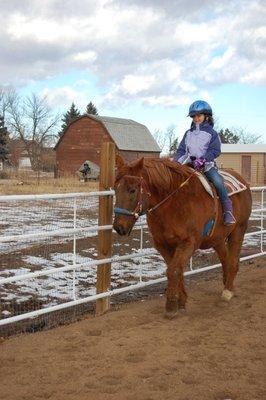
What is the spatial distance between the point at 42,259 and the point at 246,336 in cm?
474

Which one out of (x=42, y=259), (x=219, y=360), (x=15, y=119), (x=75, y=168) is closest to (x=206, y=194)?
(x=219, y=360)

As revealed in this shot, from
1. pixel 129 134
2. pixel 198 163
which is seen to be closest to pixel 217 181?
pixel 198 163

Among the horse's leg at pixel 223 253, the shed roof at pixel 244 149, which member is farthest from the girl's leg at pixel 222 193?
the shed roof at pixel 244 149

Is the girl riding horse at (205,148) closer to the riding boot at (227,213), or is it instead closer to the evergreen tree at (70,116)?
the riding boot at (227,213)

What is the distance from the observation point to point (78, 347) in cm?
464

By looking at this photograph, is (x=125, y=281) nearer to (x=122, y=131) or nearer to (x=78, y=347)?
(x=78, y=347)

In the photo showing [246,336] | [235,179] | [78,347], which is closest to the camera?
[78,347]

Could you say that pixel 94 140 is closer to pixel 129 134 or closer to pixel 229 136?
pixel 129 134

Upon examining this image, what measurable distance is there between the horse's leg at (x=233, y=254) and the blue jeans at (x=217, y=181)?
0.82 meters

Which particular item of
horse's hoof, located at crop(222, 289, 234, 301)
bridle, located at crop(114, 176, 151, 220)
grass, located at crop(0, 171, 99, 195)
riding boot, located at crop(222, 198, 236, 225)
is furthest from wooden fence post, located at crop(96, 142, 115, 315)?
grass, located at crop(0, 171, 99, 195)

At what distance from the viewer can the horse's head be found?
4.79m

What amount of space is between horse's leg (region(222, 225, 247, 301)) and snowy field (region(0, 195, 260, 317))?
3.74 feet

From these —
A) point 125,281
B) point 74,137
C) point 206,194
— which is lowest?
point 125,281

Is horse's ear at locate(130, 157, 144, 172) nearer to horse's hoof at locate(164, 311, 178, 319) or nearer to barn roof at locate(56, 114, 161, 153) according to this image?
horse's hoof at locate(164, 311, 178, 319)
